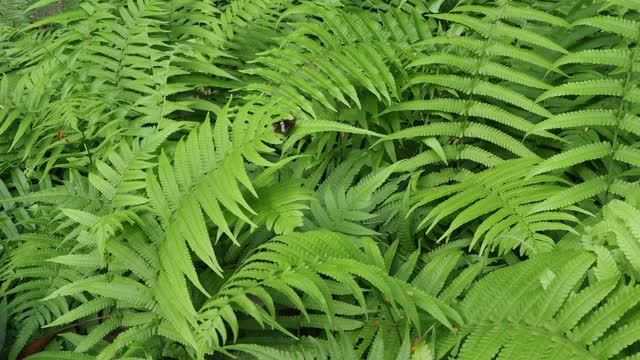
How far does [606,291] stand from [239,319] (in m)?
0.94

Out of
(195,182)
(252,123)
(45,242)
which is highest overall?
Result: (252,123)

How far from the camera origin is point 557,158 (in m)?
1.60

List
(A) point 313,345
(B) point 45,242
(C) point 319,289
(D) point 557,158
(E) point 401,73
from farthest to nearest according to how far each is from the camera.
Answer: (E) point 401,73
(B) point 45,242
(D) point 557,158
(A) point 313,345
(C) point 319,289

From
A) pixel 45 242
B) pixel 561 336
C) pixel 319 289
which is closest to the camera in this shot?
pixel 561 336

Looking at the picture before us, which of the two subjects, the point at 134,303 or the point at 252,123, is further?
the point at 252,123

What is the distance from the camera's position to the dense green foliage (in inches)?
53.2

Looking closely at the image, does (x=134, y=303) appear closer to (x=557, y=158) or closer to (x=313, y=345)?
(x=313, y=345)

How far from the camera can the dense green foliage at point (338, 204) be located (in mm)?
1353

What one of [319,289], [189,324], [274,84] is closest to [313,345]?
[319,289]

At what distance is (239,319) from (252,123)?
56 cm

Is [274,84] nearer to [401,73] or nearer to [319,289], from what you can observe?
[401,73]

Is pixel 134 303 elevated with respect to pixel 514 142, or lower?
lower

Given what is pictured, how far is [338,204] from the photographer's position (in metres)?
1.77

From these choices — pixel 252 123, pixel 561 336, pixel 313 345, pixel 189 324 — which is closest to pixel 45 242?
pixel 189 324
